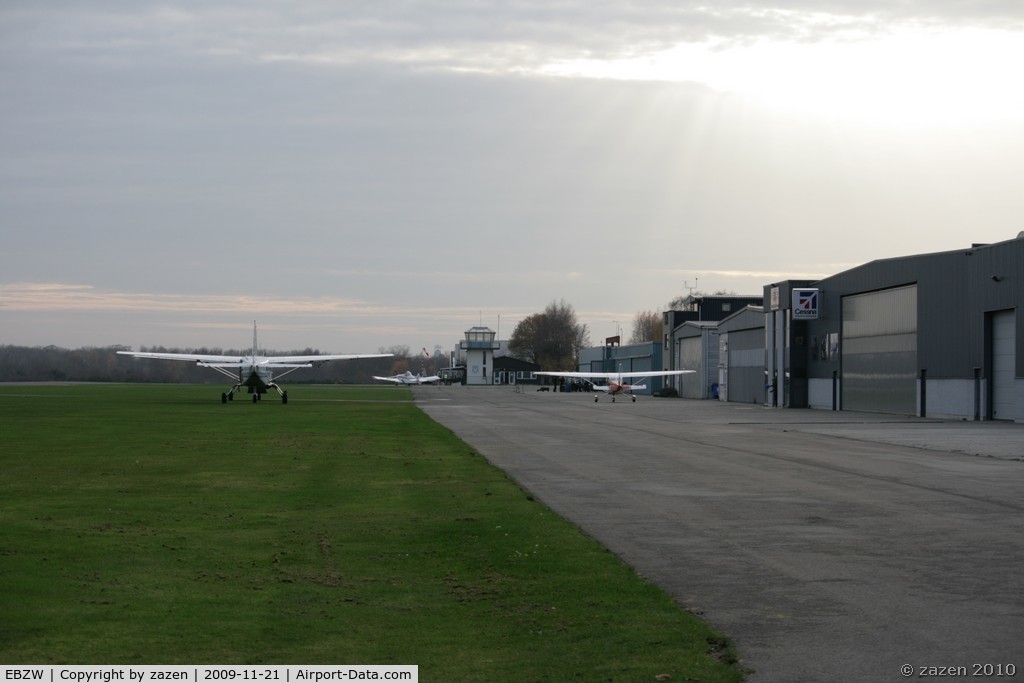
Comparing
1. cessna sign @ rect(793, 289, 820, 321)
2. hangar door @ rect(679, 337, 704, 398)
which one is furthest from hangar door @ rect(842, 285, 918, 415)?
hangar door @ rect(679, 337, 704, 398)

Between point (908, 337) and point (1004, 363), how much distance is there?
8.22 meters

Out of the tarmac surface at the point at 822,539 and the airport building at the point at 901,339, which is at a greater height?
the airport building at the point at 901,339

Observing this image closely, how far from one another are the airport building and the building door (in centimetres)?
4

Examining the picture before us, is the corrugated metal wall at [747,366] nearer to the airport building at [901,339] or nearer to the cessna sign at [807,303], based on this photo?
the airport building at [901,339]

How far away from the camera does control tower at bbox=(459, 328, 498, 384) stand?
16838 centimetres

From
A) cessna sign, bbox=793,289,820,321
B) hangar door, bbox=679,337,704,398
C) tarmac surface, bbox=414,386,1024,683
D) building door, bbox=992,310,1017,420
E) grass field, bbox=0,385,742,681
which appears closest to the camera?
grass field, bbox=0,385,742,681

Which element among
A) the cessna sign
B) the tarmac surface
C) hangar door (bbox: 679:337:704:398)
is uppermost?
the cessna sign

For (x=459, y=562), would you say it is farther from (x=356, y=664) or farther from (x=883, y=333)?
(x=883, y=333)

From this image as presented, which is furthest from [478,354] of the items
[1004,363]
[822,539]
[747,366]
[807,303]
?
[822,539]

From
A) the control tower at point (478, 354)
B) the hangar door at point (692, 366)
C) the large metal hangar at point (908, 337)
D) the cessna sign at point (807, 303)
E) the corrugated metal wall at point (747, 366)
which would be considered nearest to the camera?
the large metal hangar at point (908, 337)

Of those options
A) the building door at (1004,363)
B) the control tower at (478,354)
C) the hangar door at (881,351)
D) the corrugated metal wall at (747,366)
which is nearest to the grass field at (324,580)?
the building door at (1004,363)

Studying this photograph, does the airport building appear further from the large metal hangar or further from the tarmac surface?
the tarmac surface

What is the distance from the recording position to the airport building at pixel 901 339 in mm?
45312

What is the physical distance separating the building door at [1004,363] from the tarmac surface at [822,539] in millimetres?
15676
